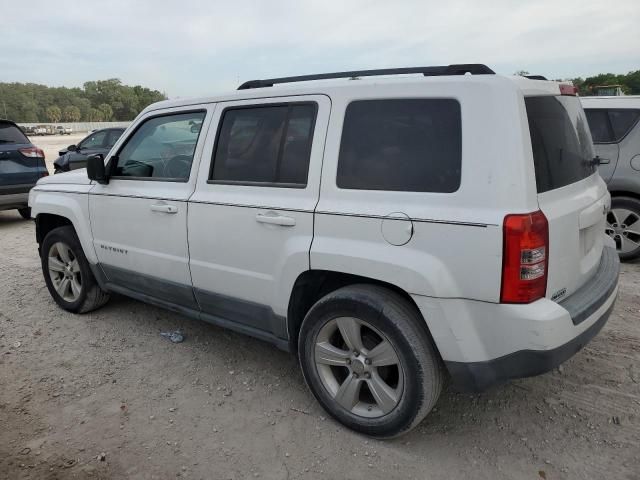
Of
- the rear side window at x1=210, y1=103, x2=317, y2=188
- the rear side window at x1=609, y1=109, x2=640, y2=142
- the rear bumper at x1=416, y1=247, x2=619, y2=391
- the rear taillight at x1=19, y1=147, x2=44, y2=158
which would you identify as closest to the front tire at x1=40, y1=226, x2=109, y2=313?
the rear side window at x1=210, y1=103, x2=317, y2=188

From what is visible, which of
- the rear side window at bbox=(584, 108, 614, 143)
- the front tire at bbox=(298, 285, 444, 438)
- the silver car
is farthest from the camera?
the rear side window at bbox=(584, 108, 614, 143)

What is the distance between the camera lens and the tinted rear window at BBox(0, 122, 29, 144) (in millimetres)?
8491

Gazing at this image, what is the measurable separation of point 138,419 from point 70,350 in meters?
1.25

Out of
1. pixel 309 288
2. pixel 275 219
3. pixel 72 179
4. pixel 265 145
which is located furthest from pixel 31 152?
pixel 309 288

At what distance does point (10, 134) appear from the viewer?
8.58 metres

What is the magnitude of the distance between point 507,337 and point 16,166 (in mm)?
8660

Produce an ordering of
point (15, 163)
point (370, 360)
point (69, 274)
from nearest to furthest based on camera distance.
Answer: point (370, 360) < point (69, 274) < point (15, 163)

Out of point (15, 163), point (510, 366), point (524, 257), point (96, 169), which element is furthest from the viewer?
point (15, 163)

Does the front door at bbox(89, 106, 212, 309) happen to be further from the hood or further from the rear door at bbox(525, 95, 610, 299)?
the rear door at bbox(525, 95, 610, 299)

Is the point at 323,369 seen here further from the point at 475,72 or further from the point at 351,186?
the point at 475,72

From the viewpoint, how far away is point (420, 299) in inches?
92.3

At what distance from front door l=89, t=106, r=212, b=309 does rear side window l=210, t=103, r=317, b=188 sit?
24 cm

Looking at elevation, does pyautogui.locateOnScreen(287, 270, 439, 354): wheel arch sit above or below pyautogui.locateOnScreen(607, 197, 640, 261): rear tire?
above

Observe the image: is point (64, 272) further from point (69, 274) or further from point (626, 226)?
point (626, 226)
